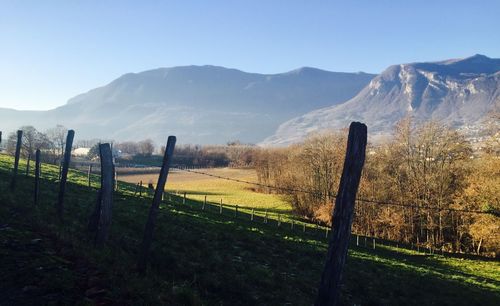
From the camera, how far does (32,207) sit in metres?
18.0

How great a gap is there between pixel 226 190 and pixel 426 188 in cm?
5244

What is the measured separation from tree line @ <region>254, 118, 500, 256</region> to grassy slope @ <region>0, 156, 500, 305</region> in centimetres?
1767

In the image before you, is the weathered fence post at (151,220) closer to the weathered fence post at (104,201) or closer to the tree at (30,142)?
the weathered fence post at (104,201)

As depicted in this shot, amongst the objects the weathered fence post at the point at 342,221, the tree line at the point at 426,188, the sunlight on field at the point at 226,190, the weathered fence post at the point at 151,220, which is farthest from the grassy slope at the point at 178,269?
the sunlight on field at the point at 226,190

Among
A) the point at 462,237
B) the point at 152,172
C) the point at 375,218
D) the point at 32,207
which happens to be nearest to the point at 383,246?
the point at 375,218

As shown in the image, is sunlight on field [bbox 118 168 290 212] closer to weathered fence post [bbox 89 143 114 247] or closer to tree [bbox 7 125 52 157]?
tree [bbox 7 125 52 157]

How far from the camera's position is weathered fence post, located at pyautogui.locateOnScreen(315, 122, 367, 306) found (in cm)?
890

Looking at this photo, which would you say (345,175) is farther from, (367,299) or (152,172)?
(152,172)

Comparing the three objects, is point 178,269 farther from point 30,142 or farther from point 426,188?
point 30,142

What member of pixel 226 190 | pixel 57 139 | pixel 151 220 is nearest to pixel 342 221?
pixel 151 220

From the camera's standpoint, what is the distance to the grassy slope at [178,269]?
9070 mm

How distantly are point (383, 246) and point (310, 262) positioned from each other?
82.8 feet

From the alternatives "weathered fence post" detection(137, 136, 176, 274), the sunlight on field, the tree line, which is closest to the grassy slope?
"weathered fence post" detection(137, 136, 176, 274)

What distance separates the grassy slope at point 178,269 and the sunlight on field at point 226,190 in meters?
40.4
